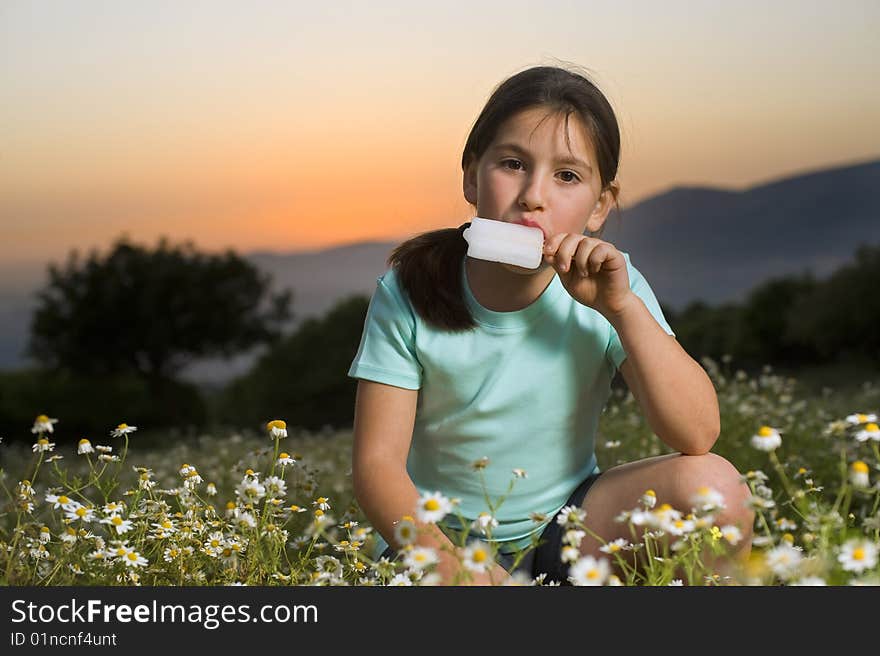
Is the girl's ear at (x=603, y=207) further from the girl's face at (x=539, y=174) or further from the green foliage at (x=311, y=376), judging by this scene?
the green foliage at (x=311, y=376)

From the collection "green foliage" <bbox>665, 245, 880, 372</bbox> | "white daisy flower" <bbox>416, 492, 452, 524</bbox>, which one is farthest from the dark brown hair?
"green foliage" <bbox>665, 245, 880, 372</bbox>

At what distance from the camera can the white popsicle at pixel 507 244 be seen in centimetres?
264

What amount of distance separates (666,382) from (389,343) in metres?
0.78

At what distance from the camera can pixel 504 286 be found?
2.95m

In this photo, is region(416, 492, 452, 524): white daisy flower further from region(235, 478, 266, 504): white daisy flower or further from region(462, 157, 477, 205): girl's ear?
region(462, 157, 477, 205): girl's ear

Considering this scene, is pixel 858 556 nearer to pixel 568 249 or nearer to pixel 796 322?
pixel 568 249

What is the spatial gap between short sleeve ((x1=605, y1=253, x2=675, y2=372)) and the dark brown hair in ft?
0.92

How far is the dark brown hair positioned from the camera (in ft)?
9.37

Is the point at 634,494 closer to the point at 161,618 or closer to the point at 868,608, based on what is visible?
the point at 868,608

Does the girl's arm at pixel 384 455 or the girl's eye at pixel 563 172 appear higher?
the girl's eye at pixel 563 172

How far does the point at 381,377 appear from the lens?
282 centimetres

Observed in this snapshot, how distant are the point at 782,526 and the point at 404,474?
38.4 inches

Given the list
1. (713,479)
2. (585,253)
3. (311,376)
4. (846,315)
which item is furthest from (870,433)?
(311,376)

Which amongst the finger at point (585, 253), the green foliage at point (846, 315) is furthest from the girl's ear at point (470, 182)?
the green foliage at point (846, 315)
